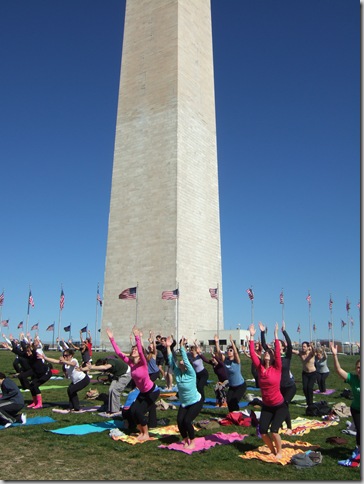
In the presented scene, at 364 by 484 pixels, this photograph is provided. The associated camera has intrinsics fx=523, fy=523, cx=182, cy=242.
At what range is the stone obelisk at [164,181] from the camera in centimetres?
4022

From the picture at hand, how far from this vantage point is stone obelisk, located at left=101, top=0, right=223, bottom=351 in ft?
132

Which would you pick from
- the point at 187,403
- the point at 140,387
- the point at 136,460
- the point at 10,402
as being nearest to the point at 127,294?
the point at 10,402

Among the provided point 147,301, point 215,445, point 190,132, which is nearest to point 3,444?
point 215,445

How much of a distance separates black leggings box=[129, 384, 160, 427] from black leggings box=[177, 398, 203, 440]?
1.02 m

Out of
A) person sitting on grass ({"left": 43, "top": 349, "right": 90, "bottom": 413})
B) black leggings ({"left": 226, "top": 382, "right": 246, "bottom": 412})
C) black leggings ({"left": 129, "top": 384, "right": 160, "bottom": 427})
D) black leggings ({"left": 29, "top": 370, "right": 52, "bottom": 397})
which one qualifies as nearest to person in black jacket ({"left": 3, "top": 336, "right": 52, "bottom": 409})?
black leggings ({"left": 29, "top": 370, "right": 52, "bottom": 397})

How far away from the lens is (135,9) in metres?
47.6

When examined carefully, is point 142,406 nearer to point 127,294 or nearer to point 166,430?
point 166,430

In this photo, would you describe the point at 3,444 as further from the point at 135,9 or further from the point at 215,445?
the point at 135,9

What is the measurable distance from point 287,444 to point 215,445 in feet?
4.39

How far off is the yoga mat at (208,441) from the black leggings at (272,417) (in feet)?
3.88

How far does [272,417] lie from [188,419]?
1489 mm

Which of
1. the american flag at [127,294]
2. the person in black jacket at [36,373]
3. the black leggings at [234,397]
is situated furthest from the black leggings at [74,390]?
the american flag at [127,294]

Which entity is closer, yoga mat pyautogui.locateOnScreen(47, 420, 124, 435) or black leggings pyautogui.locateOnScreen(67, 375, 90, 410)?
yoga mat pyautogui.locateOnScreen(47, 420, 124, 435)

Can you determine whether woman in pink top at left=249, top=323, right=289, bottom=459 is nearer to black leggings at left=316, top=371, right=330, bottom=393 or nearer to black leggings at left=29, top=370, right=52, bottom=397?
black leggings at left=29, top=370, right=52, bottom=397
